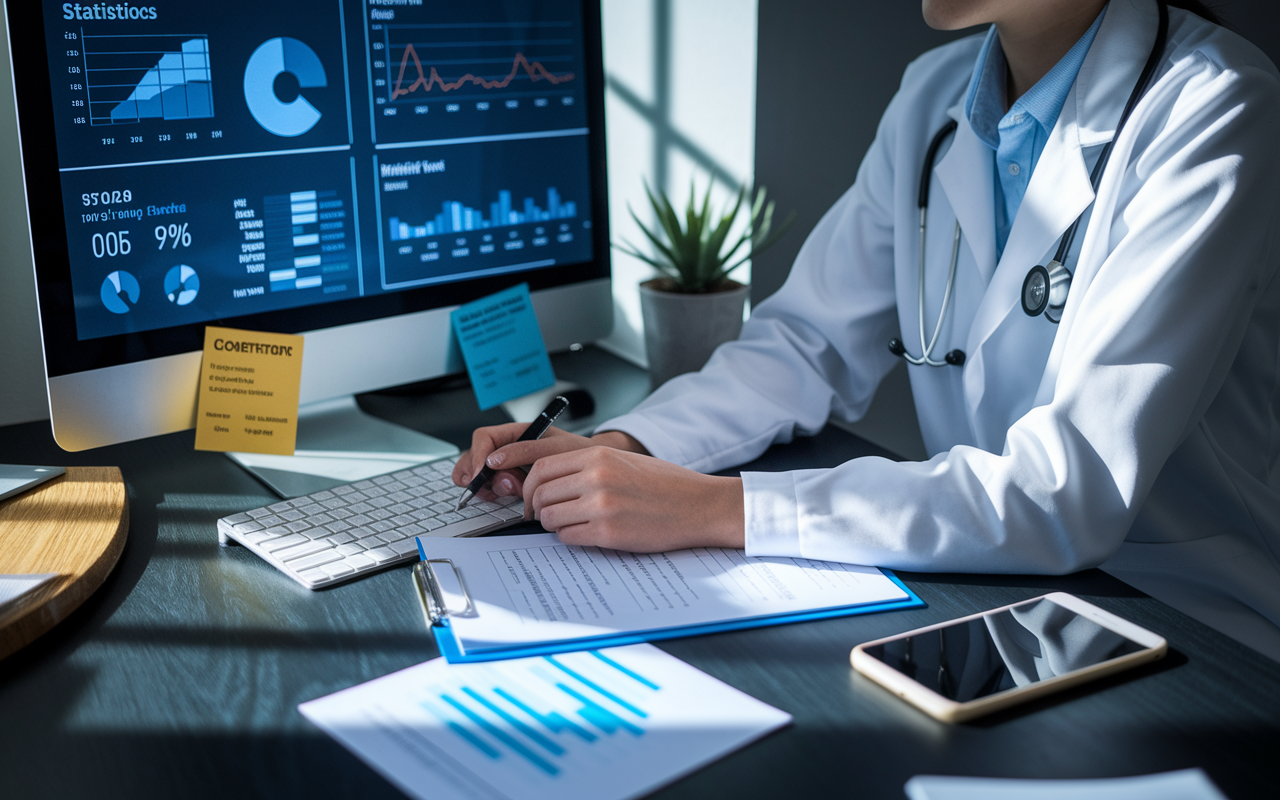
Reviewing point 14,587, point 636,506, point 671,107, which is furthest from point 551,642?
point 671,107

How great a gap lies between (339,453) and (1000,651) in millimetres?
759

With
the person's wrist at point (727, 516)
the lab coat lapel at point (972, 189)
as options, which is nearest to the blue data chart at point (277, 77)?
the person's wrist at point (727, 516)

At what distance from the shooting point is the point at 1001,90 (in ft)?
3.67

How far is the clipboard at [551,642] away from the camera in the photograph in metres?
0.65

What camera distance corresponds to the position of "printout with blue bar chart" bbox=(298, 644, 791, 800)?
20.7 inches

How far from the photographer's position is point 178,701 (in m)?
0.61

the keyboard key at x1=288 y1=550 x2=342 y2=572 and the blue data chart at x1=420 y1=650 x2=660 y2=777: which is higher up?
the keyboard key at x1=288 y1=550 x2=342 y2=572

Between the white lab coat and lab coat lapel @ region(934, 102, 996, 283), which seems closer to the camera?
the white lab coat

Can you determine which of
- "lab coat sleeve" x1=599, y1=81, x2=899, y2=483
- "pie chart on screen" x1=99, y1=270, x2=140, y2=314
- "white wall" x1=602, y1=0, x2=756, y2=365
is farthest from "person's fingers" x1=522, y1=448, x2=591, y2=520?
"white wall" x1=602, y1=0, x2=756, y2=365

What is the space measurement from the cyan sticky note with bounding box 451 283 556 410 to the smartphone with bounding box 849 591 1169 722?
0.64 metres

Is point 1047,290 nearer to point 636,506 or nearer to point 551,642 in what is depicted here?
point 636,506

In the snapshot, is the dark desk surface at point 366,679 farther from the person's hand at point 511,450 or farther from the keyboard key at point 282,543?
the person's hand at point 511,450

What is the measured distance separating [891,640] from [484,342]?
0.66 m

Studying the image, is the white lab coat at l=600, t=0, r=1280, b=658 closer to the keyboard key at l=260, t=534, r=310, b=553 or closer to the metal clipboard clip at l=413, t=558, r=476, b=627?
the metal clipboard clip at l=413, t=558, r=476, b=627
